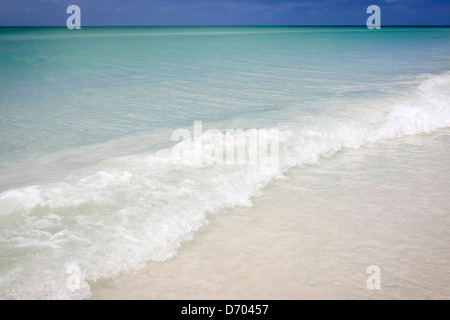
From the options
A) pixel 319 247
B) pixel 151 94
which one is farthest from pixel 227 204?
pixel 151 94

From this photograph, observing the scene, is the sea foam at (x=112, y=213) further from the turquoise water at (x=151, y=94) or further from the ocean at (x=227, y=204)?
the turquoise water at (x=151, y=94)

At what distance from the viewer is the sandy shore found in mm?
2910

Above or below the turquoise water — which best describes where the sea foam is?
below

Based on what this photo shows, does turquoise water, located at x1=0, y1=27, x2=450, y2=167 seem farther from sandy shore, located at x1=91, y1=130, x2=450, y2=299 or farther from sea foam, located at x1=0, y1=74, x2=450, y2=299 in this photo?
sandy shore, located at x1=91, y1=130, x2=450, y2=299

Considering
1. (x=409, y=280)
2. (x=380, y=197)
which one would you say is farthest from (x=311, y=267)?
(x=380, y=197)

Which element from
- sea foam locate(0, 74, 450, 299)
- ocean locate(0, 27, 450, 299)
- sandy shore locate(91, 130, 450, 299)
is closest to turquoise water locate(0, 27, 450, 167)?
ocean locate(0, 27, 450, 299)

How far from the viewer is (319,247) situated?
3.50 meters

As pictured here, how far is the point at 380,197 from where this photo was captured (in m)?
4.61

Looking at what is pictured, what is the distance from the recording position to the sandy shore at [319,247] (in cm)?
291

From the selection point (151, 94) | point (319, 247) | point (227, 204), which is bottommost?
point (319, 247)

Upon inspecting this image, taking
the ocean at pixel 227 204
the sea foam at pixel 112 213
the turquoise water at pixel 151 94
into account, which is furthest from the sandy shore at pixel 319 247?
the turquoise water at pixel 151 94

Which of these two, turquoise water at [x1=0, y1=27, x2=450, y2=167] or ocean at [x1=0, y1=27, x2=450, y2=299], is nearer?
ocean at [x1=0, y1=27, x2=450, y2=299]

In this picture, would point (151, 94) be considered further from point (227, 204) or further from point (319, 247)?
point (319, 247)
